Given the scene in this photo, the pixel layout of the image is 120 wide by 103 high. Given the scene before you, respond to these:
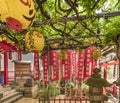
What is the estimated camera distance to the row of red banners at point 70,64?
9.96m

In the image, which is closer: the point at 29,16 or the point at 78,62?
the point at 29,16

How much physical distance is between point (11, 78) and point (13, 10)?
20990 millimetres

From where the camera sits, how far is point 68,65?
10.8 meters

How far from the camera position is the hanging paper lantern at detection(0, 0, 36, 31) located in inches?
81.3

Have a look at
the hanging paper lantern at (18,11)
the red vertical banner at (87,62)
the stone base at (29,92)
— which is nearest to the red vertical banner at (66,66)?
the red vertical banner at (87,62)

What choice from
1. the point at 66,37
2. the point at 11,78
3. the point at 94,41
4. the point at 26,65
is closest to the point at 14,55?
the point at 26,65

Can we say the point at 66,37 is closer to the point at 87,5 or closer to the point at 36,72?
the point at 87,5

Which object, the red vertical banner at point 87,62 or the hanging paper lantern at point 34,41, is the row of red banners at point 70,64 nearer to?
the red vertical banner at point 87,62

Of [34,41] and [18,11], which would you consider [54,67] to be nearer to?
[34,41]

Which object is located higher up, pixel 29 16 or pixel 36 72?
pixel 29 16

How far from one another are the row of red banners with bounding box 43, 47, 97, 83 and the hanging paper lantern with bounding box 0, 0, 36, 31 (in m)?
7.43

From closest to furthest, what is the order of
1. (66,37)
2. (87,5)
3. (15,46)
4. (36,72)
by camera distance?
(87,5) < (66,37) < (15,46) < (36,72)

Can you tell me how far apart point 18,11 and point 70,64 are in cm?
880

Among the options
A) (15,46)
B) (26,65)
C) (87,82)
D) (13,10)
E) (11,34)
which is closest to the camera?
(13,10)
